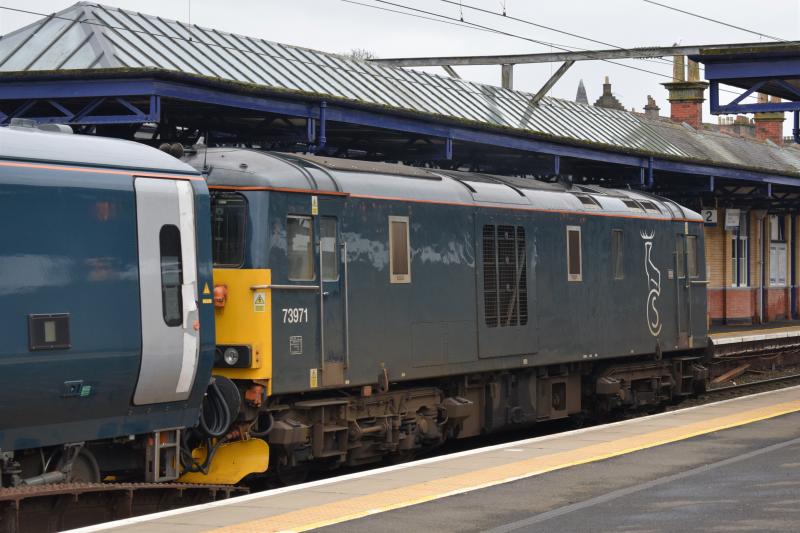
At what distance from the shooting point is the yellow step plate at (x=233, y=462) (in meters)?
12.4

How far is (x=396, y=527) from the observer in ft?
31.0

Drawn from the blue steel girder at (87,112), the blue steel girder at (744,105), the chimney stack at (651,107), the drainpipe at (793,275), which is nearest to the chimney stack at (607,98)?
the chimney stack at (651,107)

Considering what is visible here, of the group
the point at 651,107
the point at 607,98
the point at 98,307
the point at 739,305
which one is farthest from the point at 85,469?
the point at 607,98

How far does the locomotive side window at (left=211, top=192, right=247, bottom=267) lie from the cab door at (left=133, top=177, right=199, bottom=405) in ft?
4.51

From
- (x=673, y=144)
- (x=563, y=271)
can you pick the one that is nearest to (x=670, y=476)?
(x=563, y=271)

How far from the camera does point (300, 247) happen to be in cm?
1338

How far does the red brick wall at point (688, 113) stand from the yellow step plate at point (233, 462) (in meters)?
41.4

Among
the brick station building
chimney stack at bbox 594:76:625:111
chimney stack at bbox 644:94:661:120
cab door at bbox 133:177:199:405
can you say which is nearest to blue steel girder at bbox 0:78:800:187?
cab door at bbox 133:177:199:405

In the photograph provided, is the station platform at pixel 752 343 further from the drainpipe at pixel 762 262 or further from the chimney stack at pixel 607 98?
the chimney stack at pixel 607 98

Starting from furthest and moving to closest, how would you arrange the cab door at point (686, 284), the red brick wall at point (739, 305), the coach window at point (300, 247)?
the red brick wall at point (739, 305) → the cab door at point (686, 284) → the coach window at point (300, 247)

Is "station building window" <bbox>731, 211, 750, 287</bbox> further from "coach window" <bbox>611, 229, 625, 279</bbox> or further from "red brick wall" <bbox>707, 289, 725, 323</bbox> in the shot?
"coach window" <bbox>611, 229, 625, 279</bbox>

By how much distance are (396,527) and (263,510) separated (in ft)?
3.93

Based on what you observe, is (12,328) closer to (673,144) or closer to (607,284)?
(607,284)

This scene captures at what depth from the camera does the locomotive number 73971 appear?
42.7ft
